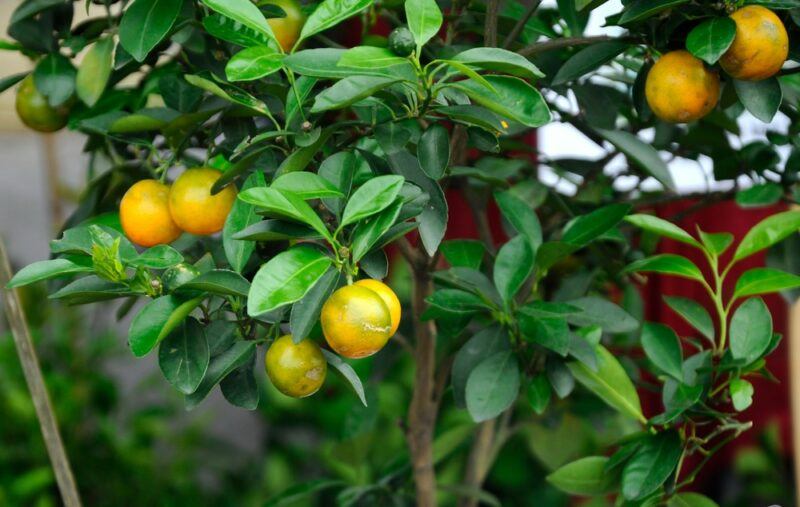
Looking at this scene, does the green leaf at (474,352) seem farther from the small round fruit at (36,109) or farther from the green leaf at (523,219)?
the small round fruit at (36,109)

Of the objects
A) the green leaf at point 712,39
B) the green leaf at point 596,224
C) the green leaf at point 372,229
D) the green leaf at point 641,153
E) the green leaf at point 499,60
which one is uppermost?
the green leaf at point 499,60

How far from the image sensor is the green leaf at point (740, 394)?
0.76 metres

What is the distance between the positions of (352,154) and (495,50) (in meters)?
0.13

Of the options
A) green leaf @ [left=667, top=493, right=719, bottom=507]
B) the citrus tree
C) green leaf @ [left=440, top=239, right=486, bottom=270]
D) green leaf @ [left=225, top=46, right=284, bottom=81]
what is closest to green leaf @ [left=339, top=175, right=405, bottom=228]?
the citrus tree

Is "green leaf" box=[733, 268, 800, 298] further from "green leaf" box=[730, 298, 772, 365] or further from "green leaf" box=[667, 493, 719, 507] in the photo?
"green leaf" box=[667, 493, 719, 507]

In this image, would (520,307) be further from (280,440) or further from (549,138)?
(280,440)

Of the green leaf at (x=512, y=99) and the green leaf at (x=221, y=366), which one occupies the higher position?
the green leaf at (x=512, y=99)

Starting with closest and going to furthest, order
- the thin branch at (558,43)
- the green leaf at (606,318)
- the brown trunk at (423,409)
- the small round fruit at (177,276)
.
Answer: the small round fruit at (177,276), the thin branch at (558,43), the green leaf at (606,318), the brown trunk at (423,409)

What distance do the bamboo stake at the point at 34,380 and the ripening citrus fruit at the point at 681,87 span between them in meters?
0.61

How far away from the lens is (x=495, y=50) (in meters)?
0.62

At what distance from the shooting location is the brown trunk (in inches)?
40.3

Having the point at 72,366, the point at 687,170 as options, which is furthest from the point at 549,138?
the point at 72,366

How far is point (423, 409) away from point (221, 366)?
419 mm

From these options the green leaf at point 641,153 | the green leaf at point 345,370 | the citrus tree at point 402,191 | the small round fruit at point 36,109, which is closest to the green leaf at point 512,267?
the citrus tree at point 402,191
